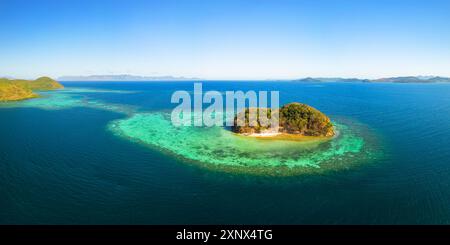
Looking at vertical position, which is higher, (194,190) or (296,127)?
(296,127)

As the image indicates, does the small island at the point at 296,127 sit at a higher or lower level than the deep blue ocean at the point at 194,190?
higher

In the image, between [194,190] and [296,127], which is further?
[296,127]

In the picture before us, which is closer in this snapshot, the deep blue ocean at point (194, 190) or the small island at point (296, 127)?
the deep blue ocean at point (194, 190)

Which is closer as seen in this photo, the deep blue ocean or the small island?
the deep blue ocean

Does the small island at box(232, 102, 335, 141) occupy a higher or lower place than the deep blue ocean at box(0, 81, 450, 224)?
higher
